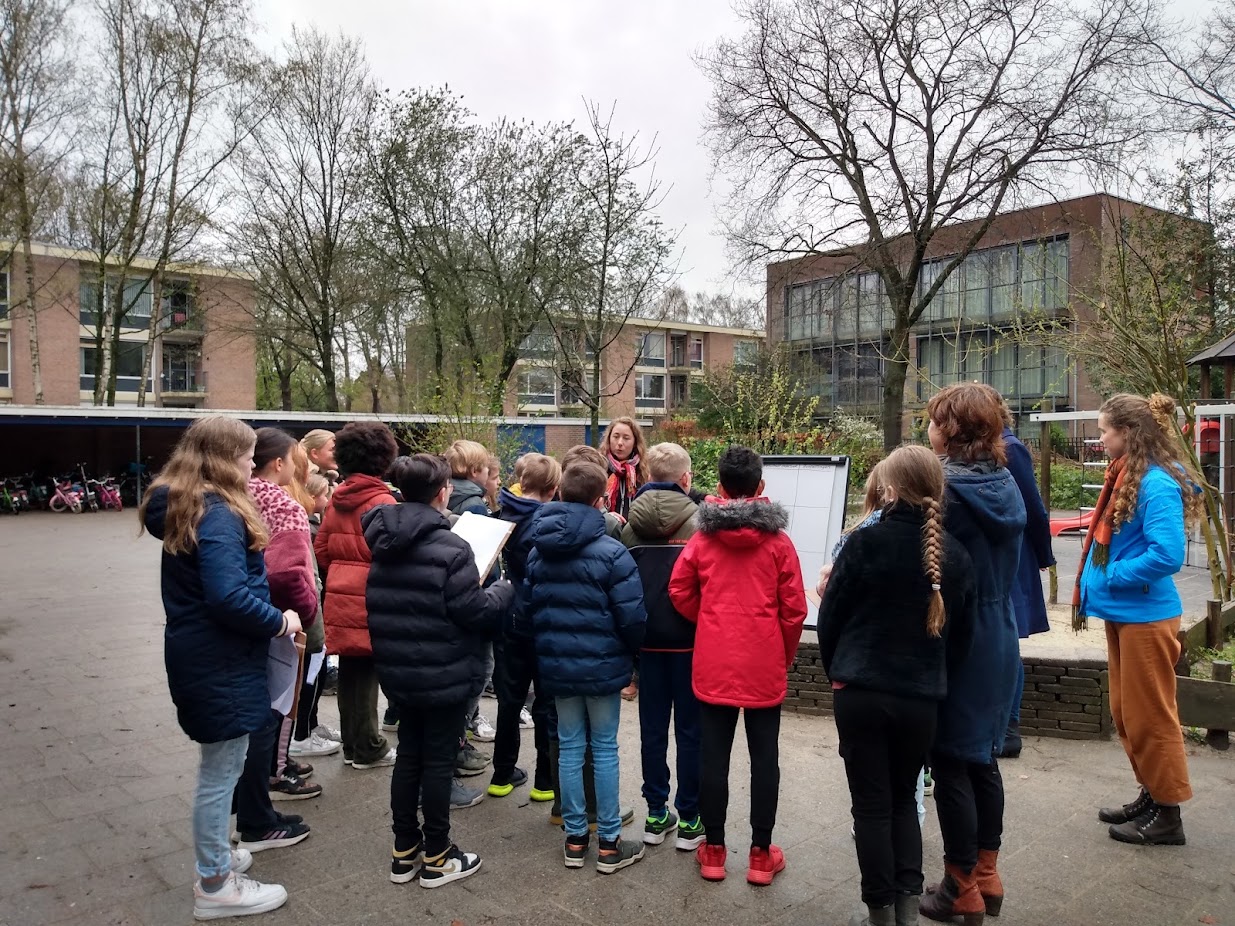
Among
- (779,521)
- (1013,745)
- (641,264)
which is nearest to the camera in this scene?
(779,521)

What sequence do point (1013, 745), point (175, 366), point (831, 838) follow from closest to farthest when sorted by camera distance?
point (831, 838) < point (1013, 745) < point (175, 366)

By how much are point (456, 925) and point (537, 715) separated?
44.8 inches

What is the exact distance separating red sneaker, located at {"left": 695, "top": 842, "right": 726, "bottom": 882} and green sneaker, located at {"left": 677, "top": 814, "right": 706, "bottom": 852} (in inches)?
7.1

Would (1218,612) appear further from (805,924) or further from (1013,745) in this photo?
(805,924)

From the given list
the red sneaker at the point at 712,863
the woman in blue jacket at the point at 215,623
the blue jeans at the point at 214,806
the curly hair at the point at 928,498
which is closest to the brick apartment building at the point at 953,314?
the curly hair at the point at 928,498

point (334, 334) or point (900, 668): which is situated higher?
point (334, 334)

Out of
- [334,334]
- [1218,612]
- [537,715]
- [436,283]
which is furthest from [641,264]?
[537,715]

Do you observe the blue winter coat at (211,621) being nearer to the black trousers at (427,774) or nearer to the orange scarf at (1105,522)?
the black trousers at (427,774)

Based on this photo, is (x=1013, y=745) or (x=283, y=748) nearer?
(x=283, y=748)

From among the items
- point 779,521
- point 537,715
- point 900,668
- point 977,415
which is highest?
point 977,415

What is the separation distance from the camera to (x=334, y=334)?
98.0ft

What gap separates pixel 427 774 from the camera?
341cm

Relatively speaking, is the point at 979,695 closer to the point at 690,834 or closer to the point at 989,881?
the point at 989,881

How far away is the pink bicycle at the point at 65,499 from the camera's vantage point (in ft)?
80.1
